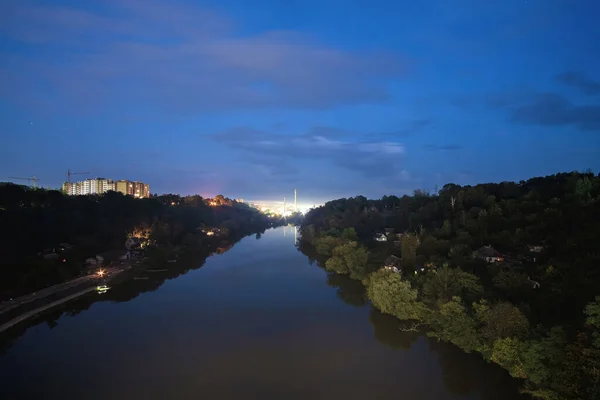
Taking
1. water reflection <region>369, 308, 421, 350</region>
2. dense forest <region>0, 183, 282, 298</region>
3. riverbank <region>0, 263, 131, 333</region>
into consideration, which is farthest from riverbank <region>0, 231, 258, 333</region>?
water reflection <region>369, 308, 421, 350</region>

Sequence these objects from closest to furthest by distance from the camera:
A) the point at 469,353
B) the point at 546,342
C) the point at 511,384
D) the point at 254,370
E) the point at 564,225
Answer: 1. the point at 546,342
2. the point at 511,384
3. the point at 254,370
4. the point at 469,353
5. the point at 564,225

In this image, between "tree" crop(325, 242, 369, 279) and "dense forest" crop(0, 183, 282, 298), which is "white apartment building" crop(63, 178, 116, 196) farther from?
"tree" crop(325, 242, 369, 279)

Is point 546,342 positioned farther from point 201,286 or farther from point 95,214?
point 95,214

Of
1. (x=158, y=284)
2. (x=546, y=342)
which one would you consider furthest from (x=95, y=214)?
(x=546, y=342)

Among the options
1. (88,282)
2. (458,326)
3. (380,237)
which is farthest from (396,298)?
(380,237)

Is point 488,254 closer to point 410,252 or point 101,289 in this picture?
point 410,252

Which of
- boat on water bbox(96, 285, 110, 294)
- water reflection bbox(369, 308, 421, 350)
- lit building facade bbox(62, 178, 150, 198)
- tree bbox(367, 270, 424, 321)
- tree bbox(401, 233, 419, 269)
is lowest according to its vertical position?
water reflection bbox(369, 308, 421, 350)
